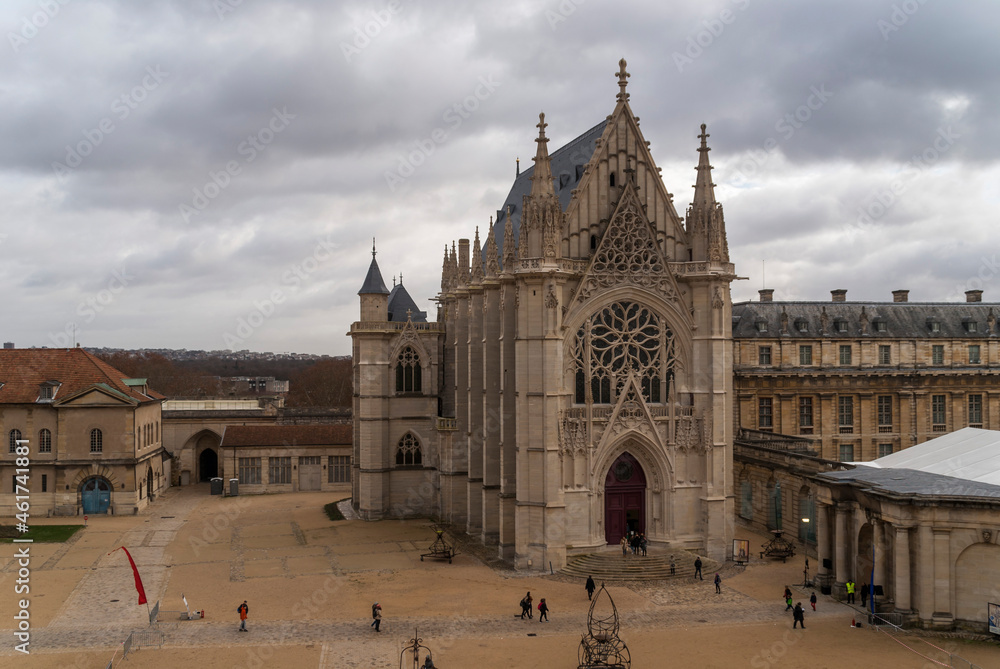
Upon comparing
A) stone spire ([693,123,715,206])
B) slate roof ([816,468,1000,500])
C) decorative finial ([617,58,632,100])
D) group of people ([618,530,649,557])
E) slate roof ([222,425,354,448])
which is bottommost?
group of people ([618,530,649,557])

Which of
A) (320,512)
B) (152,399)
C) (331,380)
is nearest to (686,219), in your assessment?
(320,512)

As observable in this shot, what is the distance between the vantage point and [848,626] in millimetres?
30328

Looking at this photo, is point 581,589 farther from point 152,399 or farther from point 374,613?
point 152,399

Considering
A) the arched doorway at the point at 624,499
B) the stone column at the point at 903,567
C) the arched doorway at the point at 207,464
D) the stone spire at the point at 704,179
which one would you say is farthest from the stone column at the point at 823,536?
the arched doorway at the point at 207,464

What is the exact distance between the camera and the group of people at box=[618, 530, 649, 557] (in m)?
39.1

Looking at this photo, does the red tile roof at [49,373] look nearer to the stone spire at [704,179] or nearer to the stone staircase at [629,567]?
the stone staircase at [629,567]

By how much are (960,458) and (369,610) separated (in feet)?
82.9

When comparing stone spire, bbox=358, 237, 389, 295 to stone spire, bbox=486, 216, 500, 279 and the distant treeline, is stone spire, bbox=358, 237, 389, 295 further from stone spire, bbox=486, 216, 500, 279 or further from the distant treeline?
the distant treeline

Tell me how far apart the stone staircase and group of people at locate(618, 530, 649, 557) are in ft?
0.90

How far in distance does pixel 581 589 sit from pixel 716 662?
960 cm

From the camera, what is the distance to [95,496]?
5638cm

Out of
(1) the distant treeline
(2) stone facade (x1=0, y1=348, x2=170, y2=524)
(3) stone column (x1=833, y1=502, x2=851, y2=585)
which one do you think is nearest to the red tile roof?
(2) stone facade (x1=0, y1=348, x2=170, y2=524)

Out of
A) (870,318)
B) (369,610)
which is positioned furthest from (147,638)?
(870,318)

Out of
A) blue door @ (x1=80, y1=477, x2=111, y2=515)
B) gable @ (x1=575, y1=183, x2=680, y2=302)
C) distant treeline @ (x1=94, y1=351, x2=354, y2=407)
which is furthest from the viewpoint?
distant treeline @ (x1=94, y1=351, x2=354, y2=407)
